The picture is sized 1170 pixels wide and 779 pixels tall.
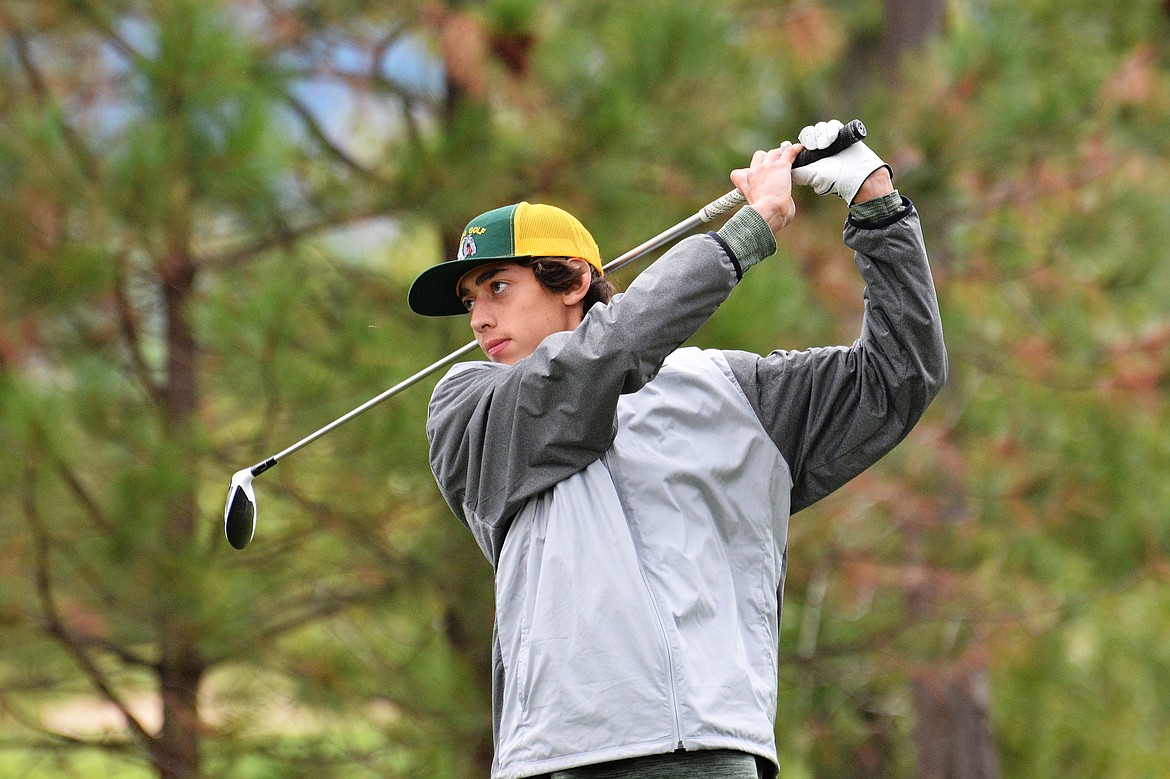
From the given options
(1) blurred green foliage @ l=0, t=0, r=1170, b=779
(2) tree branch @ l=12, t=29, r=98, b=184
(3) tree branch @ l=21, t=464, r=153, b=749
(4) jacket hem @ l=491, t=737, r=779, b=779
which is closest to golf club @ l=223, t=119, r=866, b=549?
(4) jacket hem @ l=491, t=737, r=779, b=779

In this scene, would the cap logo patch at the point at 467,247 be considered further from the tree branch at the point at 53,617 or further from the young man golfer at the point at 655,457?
the tree branch at the point at 53,617

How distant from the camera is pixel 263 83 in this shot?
4.82 metres

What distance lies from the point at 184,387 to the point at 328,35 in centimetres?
145

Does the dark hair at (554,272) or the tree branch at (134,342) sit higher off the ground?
the tree branch at (134,342)

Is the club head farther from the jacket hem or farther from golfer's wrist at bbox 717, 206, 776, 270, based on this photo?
golfer's wrist at bbox 717, 206, 776, 270

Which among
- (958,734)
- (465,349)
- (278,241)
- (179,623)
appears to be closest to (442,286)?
(465,349)

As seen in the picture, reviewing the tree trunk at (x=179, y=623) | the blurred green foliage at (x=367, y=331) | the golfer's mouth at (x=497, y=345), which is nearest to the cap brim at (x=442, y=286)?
the golfer's mouth at (x=497, y=345)

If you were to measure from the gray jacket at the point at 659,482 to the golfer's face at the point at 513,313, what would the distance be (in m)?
0.06

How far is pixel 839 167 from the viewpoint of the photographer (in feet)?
6.73

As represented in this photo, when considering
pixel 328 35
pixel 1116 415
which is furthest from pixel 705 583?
pixel 1116 415

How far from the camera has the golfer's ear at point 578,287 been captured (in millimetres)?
2223

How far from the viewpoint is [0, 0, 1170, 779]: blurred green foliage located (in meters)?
4.39

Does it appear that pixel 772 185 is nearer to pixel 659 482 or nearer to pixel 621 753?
pixel 659 482

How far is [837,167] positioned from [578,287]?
427mm
